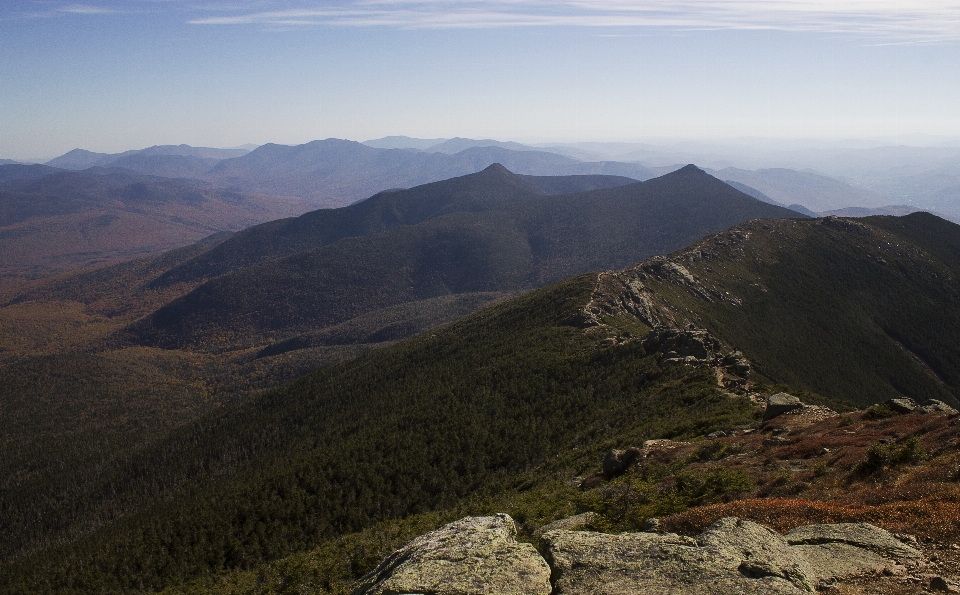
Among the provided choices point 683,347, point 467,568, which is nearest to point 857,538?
point 467,568

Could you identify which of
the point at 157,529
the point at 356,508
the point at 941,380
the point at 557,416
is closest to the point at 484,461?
the point at 557,416

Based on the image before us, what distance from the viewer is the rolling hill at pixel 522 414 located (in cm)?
4059

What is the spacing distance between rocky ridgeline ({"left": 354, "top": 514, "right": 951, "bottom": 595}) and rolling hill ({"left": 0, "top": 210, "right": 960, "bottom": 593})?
6.06 meters

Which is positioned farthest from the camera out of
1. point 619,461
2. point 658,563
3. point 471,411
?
point 471,411

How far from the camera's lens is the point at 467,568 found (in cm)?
1291

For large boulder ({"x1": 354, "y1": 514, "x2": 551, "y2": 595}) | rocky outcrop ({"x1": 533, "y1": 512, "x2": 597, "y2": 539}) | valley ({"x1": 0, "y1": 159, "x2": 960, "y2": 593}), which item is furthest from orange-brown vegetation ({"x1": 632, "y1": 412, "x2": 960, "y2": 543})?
large boulder ({"x1": 354, "y1": 514, "x2": 551, "y2": 595})

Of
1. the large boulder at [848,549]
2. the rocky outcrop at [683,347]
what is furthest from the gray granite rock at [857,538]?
the rocky outcrop at [683,347]

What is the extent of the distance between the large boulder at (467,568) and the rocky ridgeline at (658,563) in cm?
3

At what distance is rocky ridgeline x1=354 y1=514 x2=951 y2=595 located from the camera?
37.7 feet

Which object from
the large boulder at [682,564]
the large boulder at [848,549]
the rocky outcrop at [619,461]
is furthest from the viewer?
the rocky outcrop at [619,461]

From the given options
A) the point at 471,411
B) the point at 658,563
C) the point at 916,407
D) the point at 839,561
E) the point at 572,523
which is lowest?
the point at 471,411

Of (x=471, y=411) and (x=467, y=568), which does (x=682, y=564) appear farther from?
(x=471, y=411)

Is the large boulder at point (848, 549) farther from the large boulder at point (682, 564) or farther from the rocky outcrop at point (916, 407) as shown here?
the rocky outcrop at point (916, 407)

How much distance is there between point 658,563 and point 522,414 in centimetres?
5023
